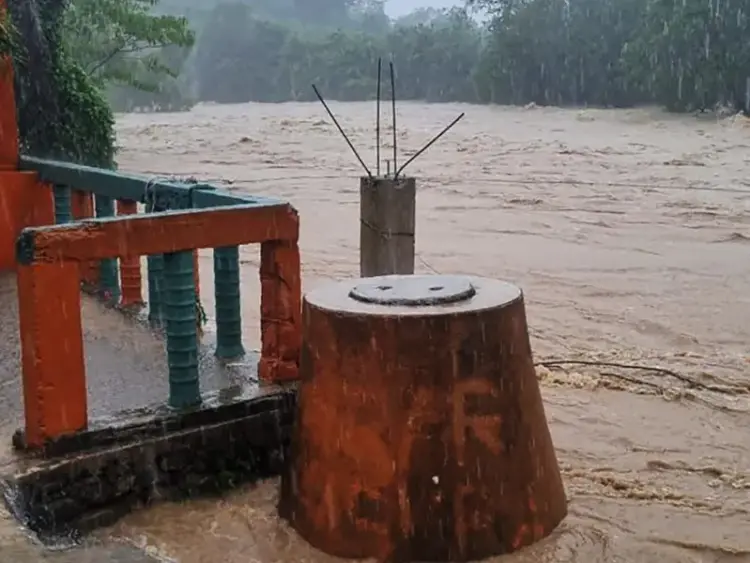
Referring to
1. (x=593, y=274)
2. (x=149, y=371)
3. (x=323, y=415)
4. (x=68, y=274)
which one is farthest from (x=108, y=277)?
(x=593, y=274)

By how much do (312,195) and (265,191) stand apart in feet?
4.70

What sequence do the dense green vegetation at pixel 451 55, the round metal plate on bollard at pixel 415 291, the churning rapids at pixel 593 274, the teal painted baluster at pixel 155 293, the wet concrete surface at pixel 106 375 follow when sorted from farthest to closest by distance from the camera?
the dense green vegetation at pixel 451 55
the teal painted baluster at pixel 155 293
the churning rapids at pixel 593 274
the round metal plate on bollard at pixel 415 291
the wet concrete surface at pixel 106 375

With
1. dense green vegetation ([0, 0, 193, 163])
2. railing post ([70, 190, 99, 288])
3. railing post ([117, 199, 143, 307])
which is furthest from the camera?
dense green vegetation ([0, 0, 193, 163])

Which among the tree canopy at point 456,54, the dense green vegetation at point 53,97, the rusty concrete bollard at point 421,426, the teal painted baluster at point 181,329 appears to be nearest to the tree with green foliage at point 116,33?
the tree canopy at point 456,54

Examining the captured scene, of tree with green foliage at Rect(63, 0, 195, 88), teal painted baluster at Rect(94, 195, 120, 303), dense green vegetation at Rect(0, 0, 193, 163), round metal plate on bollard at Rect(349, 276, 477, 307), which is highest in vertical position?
tree with green foliage at Rect(63, 0, 195, 88)

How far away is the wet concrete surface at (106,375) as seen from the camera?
3121 millimetres

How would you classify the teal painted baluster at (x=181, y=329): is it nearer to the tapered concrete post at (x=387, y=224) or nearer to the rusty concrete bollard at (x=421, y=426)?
the rusty concrete bollard at (x=421, y=426)

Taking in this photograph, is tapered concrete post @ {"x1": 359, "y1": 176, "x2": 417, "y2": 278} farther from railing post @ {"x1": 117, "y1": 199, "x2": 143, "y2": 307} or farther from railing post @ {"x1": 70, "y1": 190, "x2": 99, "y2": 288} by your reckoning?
railing post @ {"x1": 70, "y1": 190, "x2": 99, "y2": 288}

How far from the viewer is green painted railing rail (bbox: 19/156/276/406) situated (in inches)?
168

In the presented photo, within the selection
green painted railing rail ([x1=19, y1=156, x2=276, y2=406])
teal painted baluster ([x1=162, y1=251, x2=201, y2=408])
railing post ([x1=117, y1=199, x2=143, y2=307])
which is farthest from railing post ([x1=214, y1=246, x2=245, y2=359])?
railing post ([x1=117, y1=199, x2=143, y2=307])

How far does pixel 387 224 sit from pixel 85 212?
210 centimetres

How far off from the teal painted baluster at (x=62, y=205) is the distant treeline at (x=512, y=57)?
2447 centimetres

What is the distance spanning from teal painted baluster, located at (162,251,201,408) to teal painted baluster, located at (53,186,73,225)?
2542 millimetres

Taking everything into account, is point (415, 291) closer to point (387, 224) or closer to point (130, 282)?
point (387, 224)
